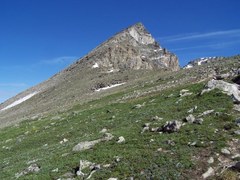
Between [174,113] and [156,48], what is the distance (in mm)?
96936

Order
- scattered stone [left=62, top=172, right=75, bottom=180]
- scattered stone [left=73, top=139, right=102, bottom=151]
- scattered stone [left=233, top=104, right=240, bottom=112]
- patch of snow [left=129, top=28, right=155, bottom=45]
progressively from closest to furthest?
scattered stone [left=62, top=172, right=75, bottom=180]
scattered stone [left=73, top=139, right=102, bottom=151]
scattered stone [left=233, top=104, right=240, bottom=112]
patch of snow [left=129, top=28, right=155, bottom=45]

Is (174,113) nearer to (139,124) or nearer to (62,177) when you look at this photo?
(139,124)

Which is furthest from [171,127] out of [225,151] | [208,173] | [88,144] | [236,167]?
[236,167]

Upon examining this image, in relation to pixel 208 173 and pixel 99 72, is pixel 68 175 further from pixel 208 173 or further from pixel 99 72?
pixel 99 72

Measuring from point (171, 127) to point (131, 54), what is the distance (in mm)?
82201

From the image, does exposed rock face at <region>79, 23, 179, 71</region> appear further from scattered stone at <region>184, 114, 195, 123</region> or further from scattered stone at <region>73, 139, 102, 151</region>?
scattered stone at <region>184, 114, 195, 123</region>

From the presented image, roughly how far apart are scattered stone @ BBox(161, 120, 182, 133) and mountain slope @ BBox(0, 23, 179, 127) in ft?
139

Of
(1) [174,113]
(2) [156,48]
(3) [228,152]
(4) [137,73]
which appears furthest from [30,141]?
(2) [156,48]

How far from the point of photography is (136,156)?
20047 mm

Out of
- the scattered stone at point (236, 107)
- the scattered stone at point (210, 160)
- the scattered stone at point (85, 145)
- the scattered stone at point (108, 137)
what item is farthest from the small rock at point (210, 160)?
the scattered stone at point (85, 145)

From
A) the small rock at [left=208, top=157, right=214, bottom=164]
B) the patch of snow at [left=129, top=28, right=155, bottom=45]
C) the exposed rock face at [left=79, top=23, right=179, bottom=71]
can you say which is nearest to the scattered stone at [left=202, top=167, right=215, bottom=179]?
the small rock at [left=208, top=157, right=214, bottom=164]

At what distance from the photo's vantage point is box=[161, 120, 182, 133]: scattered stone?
2278 centimetres

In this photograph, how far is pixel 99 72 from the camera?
303 ft

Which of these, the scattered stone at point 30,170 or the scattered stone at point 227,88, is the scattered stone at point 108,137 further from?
the scattered stone at point 227,88
